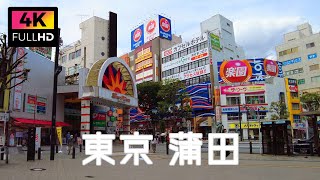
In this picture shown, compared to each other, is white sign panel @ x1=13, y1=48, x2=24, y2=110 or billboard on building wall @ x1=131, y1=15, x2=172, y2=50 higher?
billboard on building wall @ x1=131, y1=15, x2=172, y2=50

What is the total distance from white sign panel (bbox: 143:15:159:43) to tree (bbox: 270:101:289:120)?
33057 millimetres

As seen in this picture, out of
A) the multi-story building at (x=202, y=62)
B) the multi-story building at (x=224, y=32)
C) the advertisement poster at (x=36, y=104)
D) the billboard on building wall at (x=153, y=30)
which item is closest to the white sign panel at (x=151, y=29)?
the billboard on building wall at (x=153, y=30)

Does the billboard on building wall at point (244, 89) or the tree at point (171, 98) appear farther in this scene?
the billboard on building wall at point (244, 89)

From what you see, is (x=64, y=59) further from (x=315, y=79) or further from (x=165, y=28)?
(x=315, y=79)

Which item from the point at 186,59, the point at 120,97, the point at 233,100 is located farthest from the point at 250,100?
the point at 120,97

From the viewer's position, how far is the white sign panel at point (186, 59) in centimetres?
6738

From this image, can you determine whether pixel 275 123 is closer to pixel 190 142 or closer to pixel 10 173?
pixel 190 142

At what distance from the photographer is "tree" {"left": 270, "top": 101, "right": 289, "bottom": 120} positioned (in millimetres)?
57250

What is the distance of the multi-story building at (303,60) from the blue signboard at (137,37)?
109 ft

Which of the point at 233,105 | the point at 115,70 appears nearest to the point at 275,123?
the point at 115,70

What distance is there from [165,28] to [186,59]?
14.4 m

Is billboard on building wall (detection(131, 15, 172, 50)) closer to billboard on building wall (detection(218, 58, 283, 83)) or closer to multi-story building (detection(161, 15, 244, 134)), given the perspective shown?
multi-story building (detection(161, 15, 244, 134))

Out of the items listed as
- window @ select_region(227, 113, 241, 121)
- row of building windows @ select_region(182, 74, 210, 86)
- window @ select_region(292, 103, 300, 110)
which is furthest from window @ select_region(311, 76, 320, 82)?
row of building windows @ select_region(182, 74, 210, 86)

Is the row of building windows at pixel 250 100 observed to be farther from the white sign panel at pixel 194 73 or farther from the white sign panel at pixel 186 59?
the white sign panel at pixel 186 59
